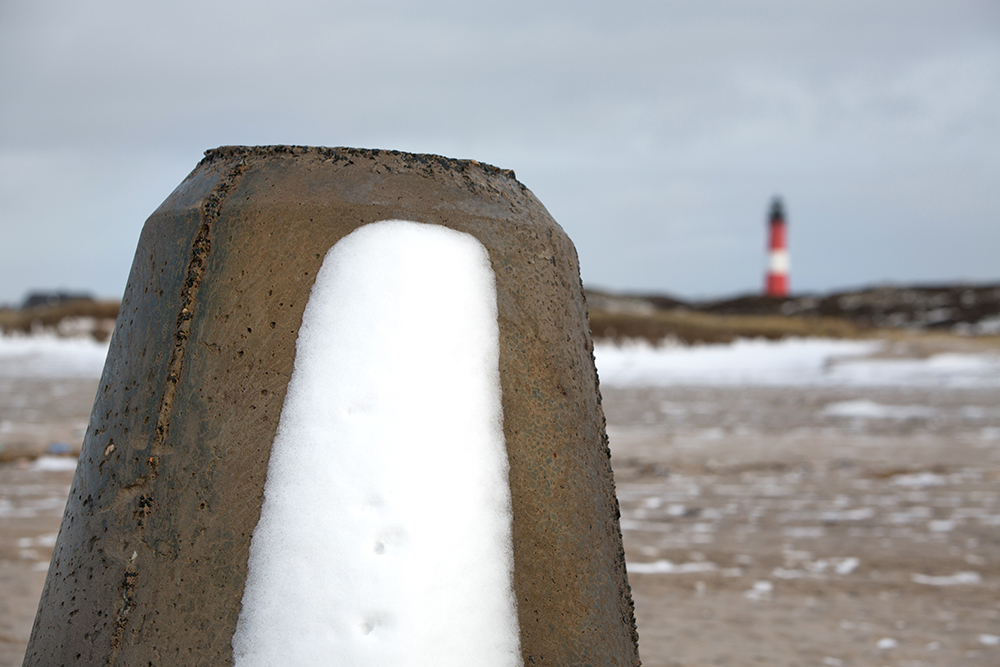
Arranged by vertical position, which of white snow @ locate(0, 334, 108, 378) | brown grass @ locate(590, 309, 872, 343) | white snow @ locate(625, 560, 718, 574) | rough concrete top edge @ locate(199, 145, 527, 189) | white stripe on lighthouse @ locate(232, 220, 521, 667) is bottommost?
white snow @ locate(0, 334, 108, 378)

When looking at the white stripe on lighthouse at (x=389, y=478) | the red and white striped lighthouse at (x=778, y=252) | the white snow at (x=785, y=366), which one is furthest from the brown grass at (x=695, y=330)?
the red and white striped lighthouse at (x=778, y=252)

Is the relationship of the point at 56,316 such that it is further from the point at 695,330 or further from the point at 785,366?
the point at 785,366

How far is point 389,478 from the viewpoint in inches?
67.4

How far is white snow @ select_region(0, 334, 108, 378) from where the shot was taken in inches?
613

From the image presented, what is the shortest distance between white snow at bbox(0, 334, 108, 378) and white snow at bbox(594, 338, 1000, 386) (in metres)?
9.26

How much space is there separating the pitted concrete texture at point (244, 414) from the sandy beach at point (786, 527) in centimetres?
174

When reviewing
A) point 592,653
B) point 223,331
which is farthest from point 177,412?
point 592,653

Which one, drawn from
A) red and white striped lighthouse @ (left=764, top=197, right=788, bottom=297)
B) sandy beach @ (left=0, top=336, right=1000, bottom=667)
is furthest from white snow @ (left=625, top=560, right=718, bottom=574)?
red and white striped lighthouse @ (left=764, top=197, right=788, bottom=297)

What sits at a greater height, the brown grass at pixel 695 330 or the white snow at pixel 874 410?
the brown grass at pixel 695 330

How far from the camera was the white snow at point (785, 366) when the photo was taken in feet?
50.5

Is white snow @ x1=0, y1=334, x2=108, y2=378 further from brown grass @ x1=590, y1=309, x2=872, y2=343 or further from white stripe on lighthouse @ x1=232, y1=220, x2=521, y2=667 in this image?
white stripe on lighthouse @ x1=232, y1=220, x2=521, y2=667

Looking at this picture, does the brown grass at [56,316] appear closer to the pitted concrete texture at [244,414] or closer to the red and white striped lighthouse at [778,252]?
the pitted concrete texture at [244,414]

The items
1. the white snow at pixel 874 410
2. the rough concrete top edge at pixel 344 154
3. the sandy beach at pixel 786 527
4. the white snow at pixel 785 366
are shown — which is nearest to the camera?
the rough concrete top edge at pixel 344 154

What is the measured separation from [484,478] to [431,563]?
194 millimetres
